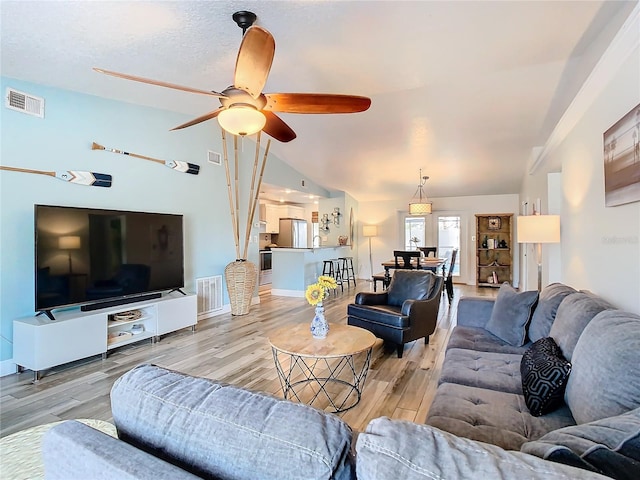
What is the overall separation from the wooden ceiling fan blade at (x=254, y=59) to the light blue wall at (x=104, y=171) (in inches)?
93.4

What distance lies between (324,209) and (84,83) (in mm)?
6178

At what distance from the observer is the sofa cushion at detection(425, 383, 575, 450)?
138 centimetres

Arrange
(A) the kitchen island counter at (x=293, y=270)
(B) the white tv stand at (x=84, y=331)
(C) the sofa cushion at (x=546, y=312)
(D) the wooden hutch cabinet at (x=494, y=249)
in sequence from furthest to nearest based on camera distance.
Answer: (D) the wooden hutch cabinet at (x=494, y=249) → (A) the kitchen island counter at (x=293, y=270) → (B) the white tv stand at (x=84, y=331) → (C) the sofa cushion at (x=546, y=312)

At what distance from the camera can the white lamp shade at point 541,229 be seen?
341cm

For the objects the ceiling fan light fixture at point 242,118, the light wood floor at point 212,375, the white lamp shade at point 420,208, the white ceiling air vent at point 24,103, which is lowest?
the light wood floor at point 212,375

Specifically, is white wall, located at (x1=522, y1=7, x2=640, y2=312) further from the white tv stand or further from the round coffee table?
the white tv stand

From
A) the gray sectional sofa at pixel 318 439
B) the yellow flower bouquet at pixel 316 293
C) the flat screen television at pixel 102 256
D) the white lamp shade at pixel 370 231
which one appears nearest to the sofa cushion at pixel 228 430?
the gray sectional sofa at pixel 318 439

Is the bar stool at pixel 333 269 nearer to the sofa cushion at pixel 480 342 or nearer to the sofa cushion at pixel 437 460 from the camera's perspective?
the sofa cushion at pixel 480 342

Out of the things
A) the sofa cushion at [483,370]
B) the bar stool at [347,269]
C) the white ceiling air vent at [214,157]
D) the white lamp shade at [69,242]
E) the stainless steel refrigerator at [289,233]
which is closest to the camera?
the sofa cushion at [483,370]

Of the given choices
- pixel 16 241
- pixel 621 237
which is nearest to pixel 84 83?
A: pixel 16 241

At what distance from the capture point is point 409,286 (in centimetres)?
404

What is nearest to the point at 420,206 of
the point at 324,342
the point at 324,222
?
the point at 324,222

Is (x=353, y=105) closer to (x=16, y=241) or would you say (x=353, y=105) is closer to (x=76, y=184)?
(x=76, y=184)

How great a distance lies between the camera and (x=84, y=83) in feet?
11.1
